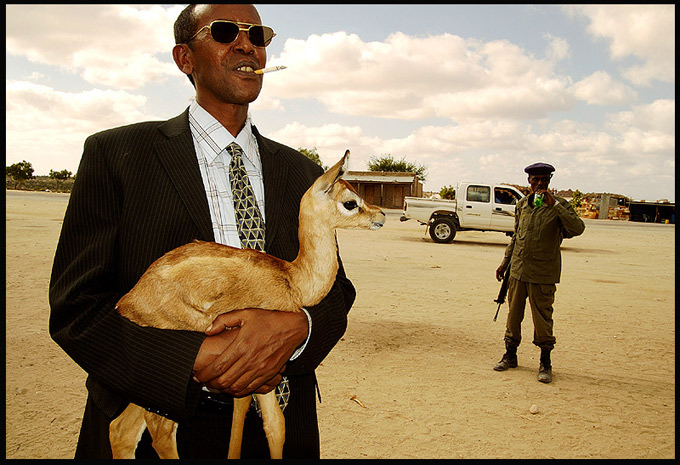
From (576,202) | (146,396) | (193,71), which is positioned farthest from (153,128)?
(576,202)

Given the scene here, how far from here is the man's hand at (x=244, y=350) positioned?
5.76 ft

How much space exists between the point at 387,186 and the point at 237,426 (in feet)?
145

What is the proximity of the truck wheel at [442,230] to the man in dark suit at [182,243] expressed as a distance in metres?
19.5

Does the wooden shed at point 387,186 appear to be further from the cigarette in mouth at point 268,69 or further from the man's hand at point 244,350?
the man's hand at point 244,350

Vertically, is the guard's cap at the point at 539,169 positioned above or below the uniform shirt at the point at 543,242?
above

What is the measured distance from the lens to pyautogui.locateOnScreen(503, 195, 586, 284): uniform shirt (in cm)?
664

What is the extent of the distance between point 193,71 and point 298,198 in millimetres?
769

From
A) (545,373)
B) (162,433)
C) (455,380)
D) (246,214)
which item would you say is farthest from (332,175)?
(545,373)

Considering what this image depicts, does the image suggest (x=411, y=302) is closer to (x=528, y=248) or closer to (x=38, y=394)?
(x=528, y=248)

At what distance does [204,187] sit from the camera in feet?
6.84

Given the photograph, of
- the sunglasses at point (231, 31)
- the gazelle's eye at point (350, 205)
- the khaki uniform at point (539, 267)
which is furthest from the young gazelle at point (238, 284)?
the khaki uniform at point (539, 267)

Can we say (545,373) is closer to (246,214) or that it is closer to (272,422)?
(272,422)

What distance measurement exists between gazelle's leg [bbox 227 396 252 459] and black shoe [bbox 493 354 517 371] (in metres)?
5.27

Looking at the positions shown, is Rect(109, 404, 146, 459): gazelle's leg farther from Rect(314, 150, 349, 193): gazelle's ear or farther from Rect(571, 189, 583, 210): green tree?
Rect(571, 189, 583, 210): green tree
